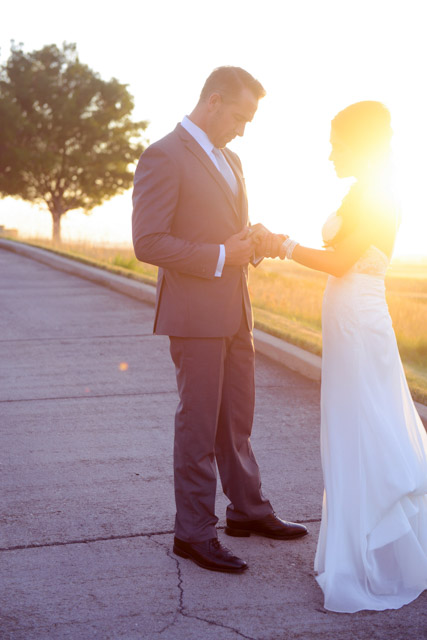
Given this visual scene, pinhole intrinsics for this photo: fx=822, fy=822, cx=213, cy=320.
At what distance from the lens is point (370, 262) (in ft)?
12.4

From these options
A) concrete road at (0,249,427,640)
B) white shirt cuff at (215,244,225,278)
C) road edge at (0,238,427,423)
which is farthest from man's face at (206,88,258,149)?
road edge at (0,238,427,423)

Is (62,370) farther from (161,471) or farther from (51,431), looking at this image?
(161,471)

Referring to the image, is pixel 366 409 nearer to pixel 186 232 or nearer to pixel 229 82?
pixel 186 232

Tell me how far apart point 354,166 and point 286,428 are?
2.79m

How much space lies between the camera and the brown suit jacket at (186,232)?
12.3 feet

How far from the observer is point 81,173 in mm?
40938

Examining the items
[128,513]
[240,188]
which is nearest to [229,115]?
[240,188]

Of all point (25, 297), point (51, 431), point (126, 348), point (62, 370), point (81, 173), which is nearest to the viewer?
point (51, 431)

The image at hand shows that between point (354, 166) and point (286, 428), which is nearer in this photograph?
point (354, 166)

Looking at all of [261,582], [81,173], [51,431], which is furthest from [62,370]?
[81,173]

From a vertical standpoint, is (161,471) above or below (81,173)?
below

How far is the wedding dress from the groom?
47 centimetres

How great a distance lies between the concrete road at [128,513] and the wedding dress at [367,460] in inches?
5.6

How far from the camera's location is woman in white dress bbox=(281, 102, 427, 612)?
355cm
